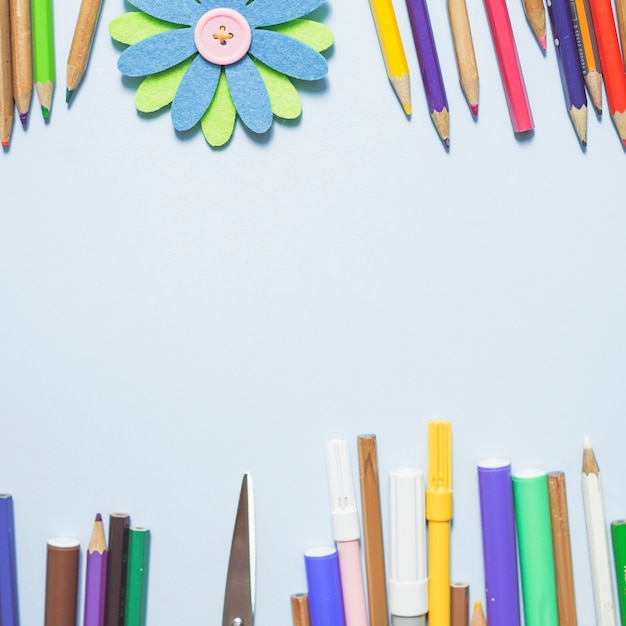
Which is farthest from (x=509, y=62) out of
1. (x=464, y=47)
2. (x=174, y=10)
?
(x=174, y=10)

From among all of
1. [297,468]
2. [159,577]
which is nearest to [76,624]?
[159,577]

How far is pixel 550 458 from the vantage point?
69 centimetres

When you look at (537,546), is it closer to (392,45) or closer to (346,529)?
(346,529)

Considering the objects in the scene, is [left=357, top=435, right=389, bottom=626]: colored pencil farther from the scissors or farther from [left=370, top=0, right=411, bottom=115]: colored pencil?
[left=370, top=0, right=411, bottom=115]: colored pencil

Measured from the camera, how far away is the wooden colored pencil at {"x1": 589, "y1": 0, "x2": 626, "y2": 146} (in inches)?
26.5

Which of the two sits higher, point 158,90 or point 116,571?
point 158,90

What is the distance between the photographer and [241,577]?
26.9 inches

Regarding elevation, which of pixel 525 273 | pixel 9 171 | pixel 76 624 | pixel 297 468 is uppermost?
pixel 9 171

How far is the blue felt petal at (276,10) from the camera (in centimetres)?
68

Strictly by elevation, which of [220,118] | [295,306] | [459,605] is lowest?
[459,605]

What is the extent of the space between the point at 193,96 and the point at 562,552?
1.52 feet

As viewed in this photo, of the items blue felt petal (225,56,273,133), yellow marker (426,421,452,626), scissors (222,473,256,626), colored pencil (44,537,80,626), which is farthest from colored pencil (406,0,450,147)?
colored pencil (44,537,80,626)

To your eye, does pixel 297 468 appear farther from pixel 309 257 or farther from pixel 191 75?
pixel 191 75

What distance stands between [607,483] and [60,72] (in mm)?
556
